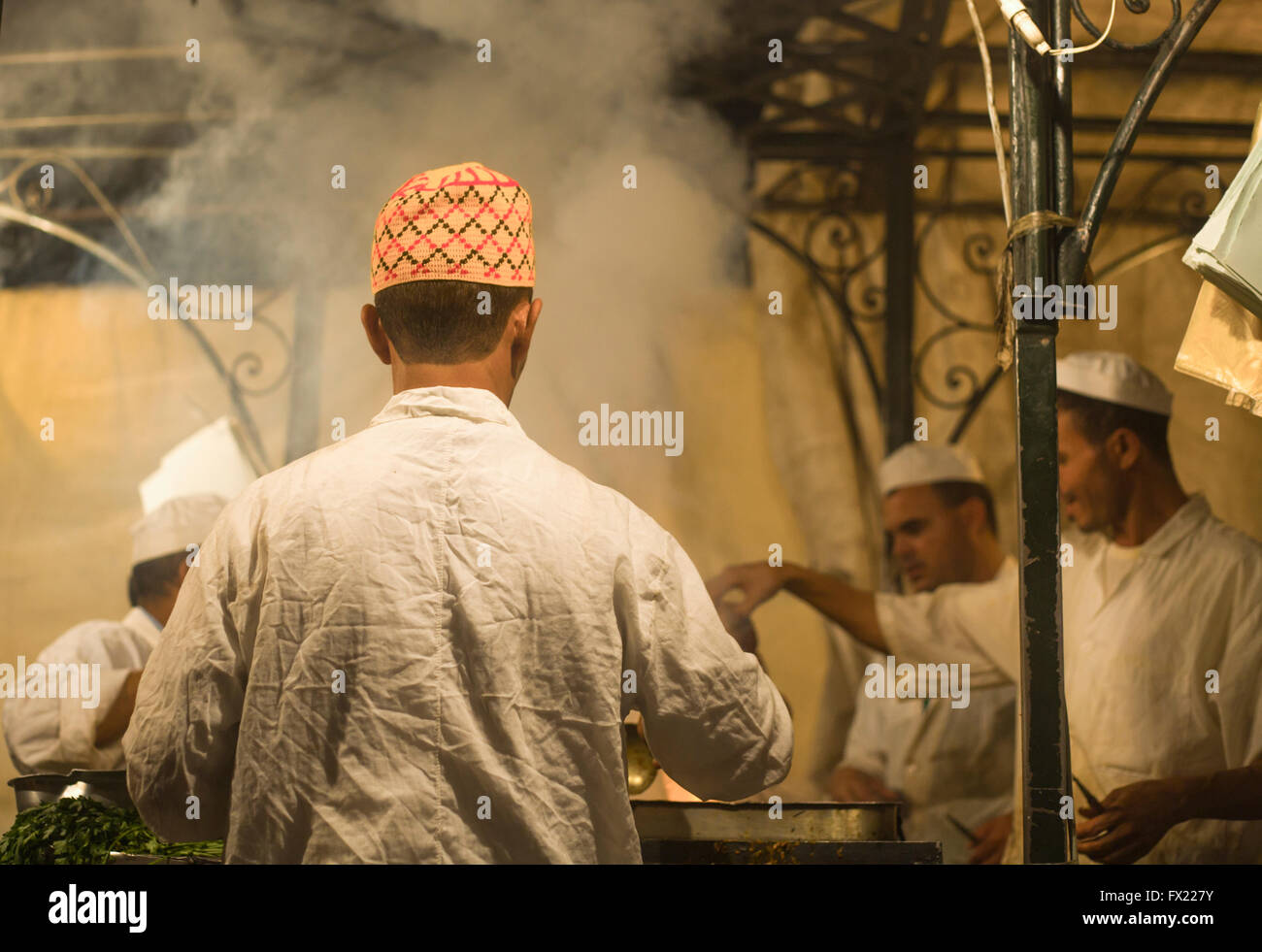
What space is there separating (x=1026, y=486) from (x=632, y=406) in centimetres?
160

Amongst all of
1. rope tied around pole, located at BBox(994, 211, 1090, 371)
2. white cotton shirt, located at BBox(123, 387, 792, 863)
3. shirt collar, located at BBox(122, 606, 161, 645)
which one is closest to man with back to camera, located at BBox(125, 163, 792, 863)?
white cotton shirt, located at BBox(123, 387, 792, 863)

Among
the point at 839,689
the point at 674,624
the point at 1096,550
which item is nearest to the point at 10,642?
the point at 839,689

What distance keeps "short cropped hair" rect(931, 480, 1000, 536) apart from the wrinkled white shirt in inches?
8.8

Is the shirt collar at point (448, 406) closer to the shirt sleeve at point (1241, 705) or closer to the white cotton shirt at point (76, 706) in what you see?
the white cotton shirt at point (76, 706)

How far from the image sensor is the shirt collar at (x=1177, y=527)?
Answer: 3.56m

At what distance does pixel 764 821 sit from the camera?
2311 millimetres

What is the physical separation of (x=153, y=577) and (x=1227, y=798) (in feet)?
10.3

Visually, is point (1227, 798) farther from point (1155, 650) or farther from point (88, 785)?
point (88, 785)

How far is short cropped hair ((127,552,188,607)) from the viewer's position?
11.7ft

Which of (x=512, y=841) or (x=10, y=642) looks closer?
(x=512, y=841)

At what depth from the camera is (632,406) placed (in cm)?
358

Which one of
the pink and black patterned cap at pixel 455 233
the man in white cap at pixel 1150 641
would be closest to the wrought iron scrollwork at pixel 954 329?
the man in white cap at pixel 1150 641

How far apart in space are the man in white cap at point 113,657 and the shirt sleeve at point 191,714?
1.93 meters

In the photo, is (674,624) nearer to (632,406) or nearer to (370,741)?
(370,741)
